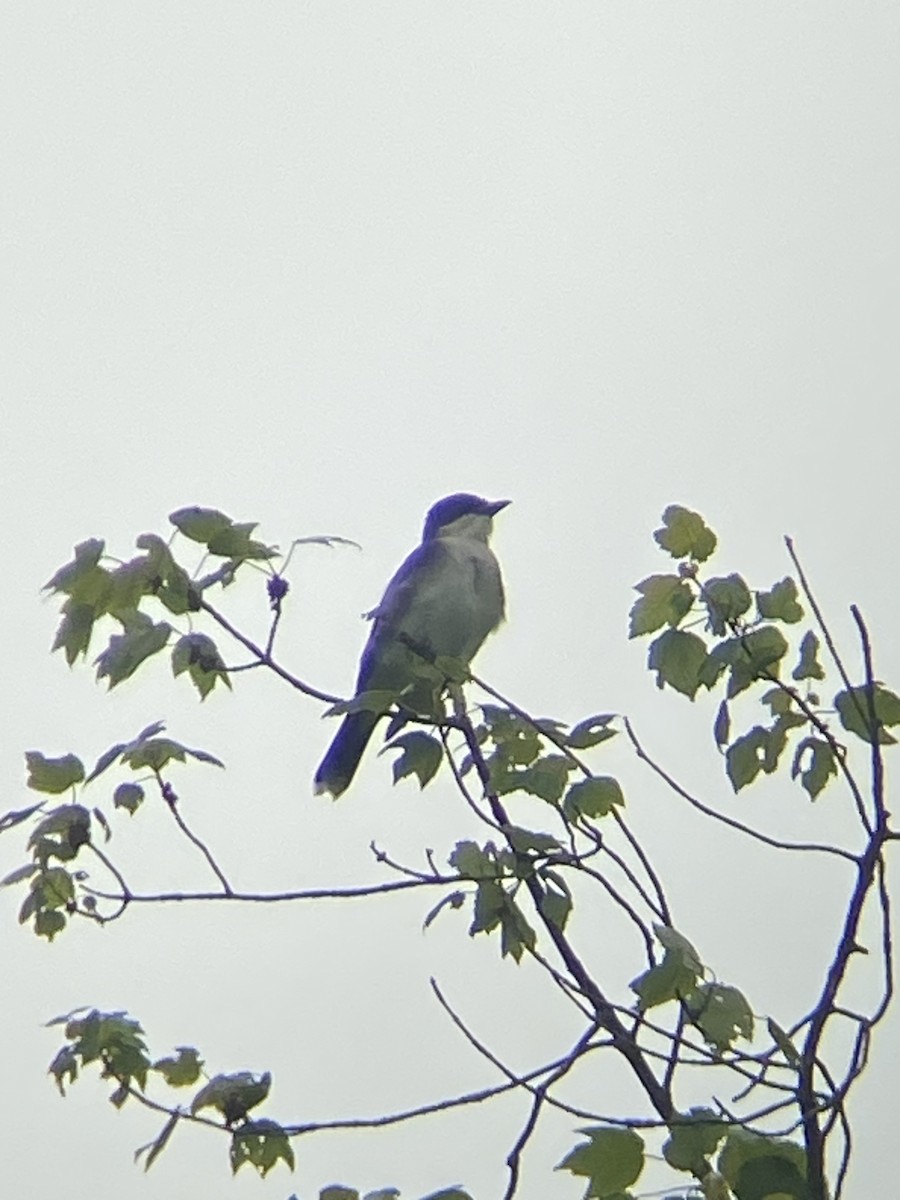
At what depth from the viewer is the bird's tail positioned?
7.85 metres

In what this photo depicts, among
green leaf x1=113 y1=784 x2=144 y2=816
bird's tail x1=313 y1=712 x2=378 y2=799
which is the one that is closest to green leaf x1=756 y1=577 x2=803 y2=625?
green leaf x1=113 y1=784 x2=144 y2=816

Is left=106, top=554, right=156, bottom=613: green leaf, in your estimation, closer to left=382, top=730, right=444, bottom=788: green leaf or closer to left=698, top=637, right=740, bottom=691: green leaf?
left=382, top=730, right=444, bottom=788: green leaf

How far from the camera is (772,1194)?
11.4 feet

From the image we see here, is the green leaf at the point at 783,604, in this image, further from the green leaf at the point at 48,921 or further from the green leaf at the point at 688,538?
the green leaf at the point at 48,921

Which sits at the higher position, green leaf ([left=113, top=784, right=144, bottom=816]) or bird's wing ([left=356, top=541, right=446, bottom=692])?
bird's wing ([left=356, top=541, right=446, bottom=692])

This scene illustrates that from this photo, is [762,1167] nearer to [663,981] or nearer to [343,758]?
[663,981]

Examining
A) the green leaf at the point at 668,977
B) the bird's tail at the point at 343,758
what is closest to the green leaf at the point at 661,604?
the green leaf at the point at 668,977

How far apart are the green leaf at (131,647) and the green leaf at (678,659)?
3.64 ft

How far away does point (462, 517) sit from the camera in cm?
912

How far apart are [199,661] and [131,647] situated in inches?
8.8

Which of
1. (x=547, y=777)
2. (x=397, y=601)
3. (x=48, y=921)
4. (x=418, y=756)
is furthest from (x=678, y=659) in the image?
(x=397, y=601)

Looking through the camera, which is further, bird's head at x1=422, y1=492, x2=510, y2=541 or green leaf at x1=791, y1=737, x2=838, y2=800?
bird's head at x1=422, y1=492, x2=510, y2=541

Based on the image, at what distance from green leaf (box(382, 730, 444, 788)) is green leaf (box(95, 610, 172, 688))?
0.68 m

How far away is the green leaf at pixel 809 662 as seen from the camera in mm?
4336
